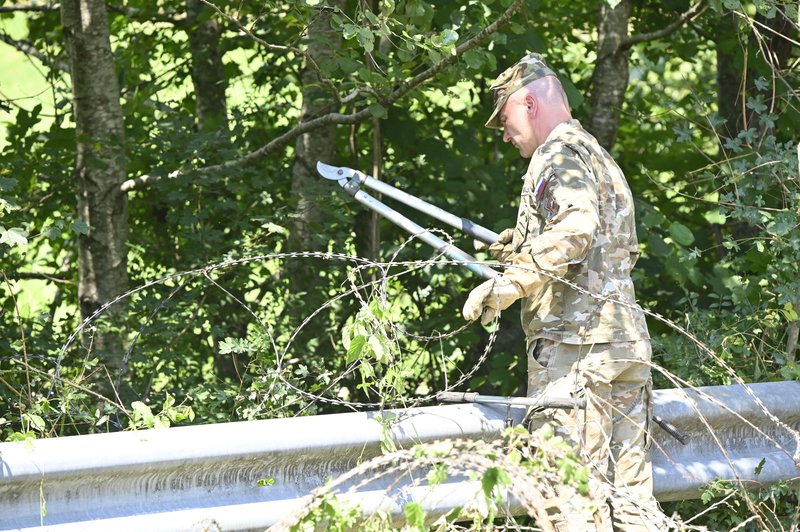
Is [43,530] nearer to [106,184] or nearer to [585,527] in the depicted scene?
[585,527]

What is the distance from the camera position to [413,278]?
538 centimetres

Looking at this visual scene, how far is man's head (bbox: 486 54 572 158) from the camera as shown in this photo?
11.0 feet

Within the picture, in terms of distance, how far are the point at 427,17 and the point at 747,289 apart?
1.82 meters

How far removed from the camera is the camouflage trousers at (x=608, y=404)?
122 inches

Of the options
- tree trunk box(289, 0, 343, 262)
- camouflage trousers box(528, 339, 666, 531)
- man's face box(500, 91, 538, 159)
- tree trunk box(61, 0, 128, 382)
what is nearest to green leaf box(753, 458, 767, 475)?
camouflage trousers box(528, 339, 666, 531)

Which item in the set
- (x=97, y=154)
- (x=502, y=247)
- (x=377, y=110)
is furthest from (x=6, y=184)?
(x=502, y=247)

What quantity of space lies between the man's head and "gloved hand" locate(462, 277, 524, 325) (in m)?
0.59

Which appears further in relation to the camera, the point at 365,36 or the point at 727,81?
the point at 727,81

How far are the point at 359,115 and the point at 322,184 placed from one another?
44 centimetres

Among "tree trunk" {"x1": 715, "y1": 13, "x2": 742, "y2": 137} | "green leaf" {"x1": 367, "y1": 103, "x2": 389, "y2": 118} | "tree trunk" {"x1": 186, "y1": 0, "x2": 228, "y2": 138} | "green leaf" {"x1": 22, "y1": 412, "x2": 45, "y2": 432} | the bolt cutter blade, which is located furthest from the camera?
"tree trunk" {"x1": 186, "y1": 0, "x2": 228, "y2": 138}

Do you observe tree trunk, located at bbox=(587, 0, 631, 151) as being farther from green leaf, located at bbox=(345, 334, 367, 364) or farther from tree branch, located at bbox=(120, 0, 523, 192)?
green leaf, located at bbox=(345, 334, 367, 364)

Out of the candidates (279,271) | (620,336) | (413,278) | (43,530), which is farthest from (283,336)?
(43,530)

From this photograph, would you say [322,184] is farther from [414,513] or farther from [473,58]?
[414,513]

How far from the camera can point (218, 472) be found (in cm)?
267
